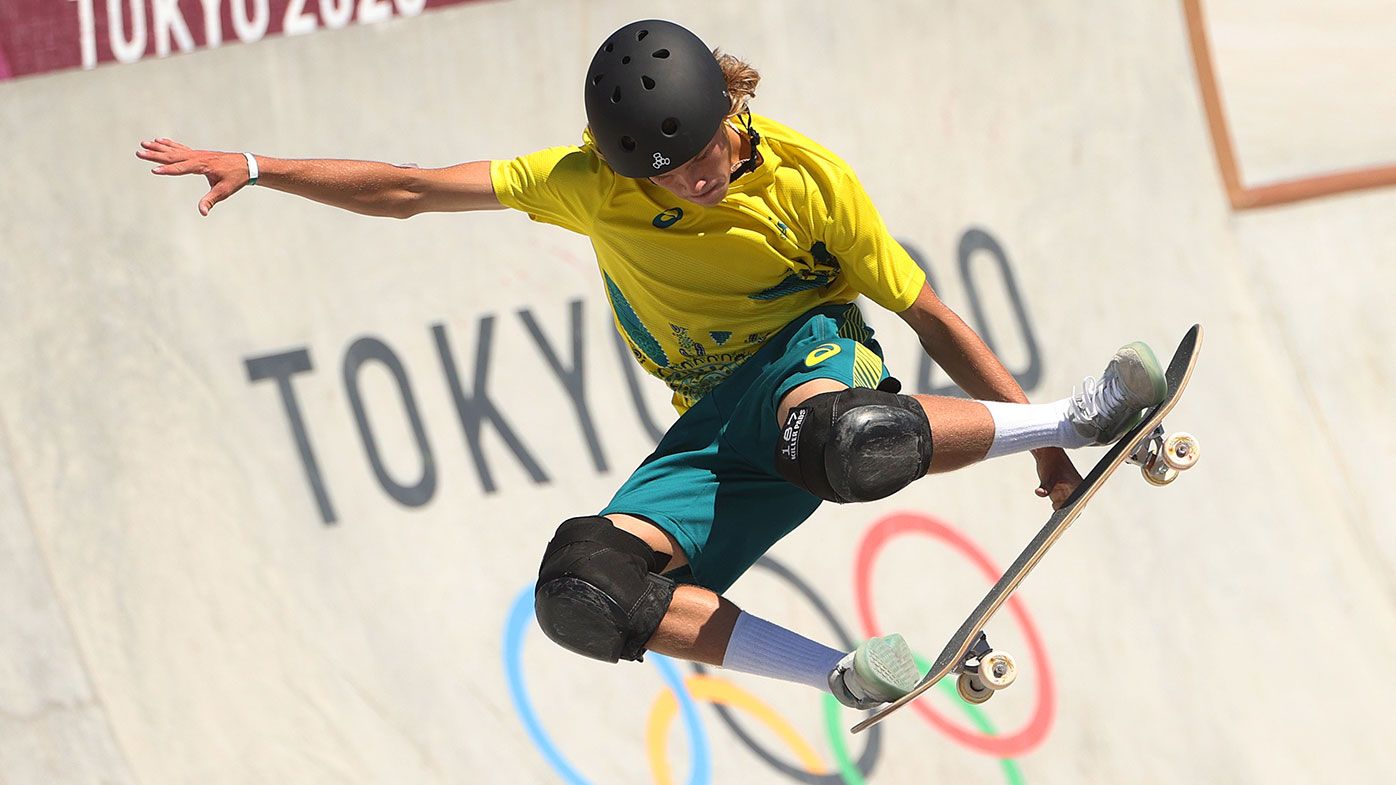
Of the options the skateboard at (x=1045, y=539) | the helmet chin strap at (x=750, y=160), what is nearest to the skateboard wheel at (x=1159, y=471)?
the skateboard at (x=1045, y=539)

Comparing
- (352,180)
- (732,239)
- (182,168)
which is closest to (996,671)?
(732,239)

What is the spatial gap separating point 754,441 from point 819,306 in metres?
0.47

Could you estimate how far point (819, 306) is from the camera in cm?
423

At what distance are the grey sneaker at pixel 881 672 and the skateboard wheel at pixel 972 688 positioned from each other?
235 mm

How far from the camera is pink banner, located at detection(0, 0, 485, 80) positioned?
7.07 m

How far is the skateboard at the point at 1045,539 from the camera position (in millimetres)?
3902

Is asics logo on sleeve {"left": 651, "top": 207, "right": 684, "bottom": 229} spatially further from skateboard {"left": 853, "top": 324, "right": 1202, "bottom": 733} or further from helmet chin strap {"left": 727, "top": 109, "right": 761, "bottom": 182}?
skateboard {"left": 853, "top": 324, "right": 1202, "bottom": 733}

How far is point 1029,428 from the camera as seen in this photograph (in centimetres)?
398

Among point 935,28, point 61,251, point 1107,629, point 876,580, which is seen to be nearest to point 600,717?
point 876,580

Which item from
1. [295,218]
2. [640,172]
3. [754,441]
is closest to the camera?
[640,172]

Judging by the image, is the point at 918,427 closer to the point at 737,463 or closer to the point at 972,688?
the point at 737,463

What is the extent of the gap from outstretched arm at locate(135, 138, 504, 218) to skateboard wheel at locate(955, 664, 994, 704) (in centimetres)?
192

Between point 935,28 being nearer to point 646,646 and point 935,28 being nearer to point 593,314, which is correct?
point 593,314

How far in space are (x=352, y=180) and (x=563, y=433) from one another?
125 inches
